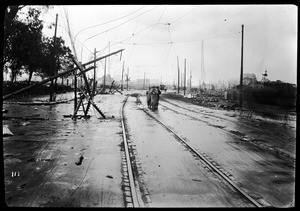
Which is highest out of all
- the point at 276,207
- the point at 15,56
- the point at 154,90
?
the point at 15,56

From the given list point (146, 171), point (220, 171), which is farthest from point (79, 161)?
point (220, 171)

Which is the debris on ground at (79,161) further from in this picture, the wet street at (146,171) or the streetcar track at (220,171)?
the streetcar track at (220,171)

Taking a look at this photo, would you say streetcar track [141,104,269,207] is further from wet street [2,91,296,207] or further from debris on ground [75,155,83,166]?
debris on ground [75,155,83,166]

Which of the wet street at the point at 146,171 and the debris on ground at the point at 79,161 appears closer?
the wet street at the point at 146,171

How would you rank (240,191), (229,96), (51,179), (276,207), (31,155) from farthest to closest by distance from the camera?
1. (229,96)
2. (31,155)
3. (51,179)
4. (240,191)
5. (276,207)

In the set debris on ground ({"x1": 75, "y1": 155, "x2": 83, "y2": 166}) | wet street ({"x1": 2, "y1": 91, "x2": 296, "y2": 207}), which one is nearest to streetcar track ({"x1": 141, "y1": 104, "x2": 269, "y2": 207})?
wet street ({"x1": 2, "y1": 91, "x2": 296, "y2": 207})

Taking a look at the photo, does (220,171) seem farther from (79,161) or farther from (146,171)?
(79,161)

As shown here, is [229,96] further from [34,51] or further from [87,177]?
[87,177]

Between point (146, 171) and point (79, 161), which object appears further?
point (79, 161)

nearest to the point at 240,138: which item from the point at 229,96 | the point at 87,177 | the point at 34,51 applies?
the point at 87,177

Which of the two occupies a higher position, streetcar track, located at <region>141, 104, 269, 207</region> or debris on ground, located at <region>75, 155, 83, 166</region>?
debris on ground, located at <region>75, 155, 83, 166</region>

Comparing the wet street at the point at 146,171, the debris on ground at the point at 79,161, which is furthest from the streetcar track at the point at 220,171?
the debris on ground at the point at 79,161

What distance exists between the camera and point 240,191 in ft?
15.1

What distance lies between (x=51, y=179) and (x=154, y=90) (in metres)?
18.3
